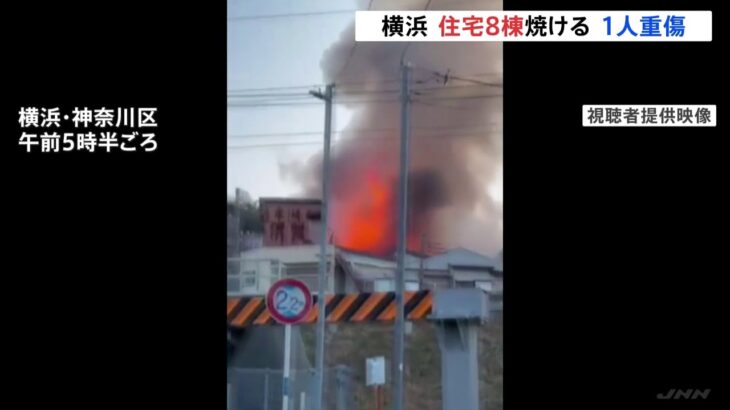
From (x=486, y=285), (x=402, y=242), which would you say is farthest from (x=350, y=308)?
(x=486, y=285)

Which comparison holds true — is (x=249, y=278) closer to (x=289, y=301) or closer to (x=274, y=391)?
(x=274, y=391)

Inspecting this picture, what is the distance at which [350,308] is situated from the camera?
11258mm

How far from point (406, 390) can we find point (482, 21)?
740 centimetres

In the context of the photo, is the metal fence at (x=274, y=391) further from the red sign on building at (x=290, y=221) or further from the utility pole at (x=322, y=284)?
the red sign on building at (x=290, y=221)

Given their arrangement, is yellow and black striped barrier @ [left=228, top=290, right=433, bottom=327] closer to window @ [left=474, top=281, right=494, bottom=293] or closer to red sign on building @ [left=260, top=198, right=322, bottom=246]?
window @ [left=474, top=281, right=494, bottom=293]

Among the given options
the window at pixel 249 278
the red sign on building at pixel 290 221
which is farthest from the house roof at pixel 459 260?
the window at pixel 249 278

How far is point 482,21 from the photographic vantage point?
5004 millimetres

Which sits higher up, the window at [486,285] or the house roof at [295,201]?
the house roof at [295,201]

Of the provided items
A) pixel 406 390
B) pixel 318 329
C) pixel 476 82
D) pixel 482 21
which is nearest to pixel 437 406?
pixel 406 390

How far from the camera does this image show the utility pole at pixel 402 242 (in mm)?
10664

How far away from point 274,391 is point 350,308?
1.26 meters

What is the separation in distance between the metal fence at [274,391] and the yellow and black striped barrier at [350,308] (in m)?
0.62
